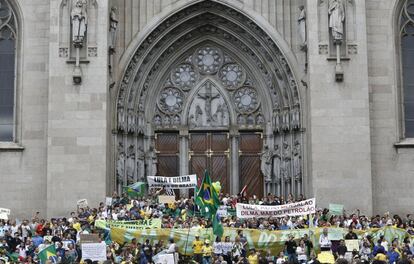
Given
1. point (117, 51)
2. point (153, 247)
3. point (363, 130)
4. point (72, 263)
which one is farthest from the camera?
point (117, 51)

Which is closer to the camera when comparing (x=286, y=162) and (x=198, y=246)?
(x=198, y=246)

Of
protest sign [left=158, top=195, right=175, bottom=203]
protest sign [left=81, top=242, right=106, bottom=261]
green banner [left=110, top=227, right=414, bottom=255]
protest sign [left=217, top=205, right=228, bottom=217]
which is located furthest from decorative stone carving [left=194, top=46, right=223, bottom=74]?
protest sign [left=81, top=242, right=106, bottom=261]

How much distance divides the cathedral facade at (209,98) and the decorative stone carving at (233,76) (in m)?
0.06

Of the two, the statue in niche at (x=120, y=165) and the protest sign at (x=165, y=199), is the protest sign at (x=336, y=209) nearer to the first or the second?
the protest sign at (x=165, y=199)

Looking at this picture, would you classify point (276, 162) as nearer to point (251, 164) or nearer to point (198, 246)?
point (251, 164)

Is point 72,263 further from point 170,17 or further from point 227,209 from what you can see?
point 170,17

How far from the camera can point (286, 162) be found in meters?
34.1

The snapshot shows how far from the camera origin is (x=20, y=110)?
33.1m

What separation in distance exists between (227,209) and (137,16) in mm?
10085

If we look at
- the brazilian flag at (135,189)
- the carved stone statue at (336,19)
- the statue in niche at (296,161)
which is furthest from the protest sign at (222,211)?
the carved stone statue at (336,19)

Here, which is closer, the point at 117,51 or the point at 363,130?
the point at 363,130

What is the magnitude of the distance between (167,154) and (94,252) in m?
12.2

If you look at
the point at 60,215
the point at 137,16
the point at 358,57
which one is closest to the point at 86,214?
the point at 60,215

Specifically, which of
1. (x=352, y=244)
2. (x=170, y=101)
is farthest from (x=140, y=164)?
(x=352, y=244)
